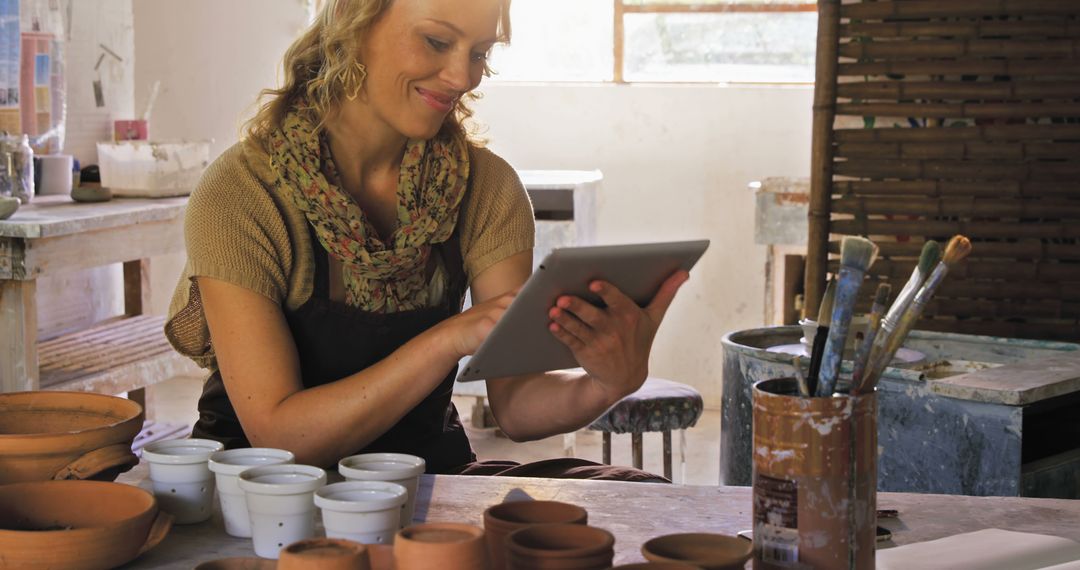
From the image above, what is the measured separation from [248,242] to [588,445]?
11.8 ft

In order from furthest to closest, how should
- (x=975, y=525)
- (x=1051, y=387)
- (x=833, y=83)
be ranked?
(x=833, y=83)
(x=1051, y=387)
(x=975, y=525)

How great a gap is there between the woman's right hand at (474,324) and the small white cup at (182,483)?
454mm

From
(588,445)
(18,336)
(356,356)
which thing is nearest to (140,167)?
(18,336)

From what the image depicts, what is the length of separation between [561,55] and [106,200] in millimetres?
2950

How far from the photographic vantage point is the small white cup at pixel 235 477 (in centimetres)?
147

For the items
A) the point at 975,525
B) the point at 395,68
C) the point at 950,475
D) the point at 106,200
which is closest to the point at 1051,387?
the point at 950,475

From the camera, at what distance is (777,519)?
4.06 ft

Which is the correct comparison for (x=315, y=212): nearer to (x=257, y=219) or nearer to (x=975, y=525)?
(x=257, y=219)

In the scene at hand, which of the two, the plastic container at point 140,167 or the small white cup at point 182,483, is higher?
the plastic container at point 140,167

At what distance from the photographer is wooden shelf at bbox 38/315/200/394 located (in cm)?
361

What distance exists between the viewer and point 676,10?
20.0 feet

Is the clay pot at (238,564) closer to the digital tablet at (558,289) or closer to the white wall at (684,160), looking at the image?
the digital tablet at (558,289)

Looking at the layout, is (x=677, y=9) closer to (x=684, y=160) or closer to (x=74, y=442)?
(x=684, y=160)

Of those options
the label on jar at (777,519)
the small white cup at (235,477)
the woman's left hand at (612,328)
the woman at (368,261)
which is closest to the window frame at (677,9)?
the woman at (368,261)
